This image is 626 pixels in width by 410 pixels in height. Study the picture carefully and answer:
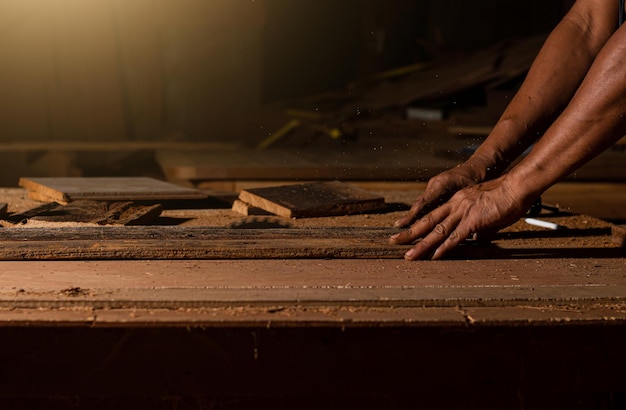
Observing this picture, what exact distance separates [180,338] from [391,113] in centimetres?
463

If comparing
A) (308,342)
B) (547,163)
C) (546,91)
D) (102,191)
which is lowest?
(308,342)

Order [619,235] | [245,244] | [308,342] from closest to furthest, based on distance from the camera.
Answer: [308,342], [245,244], [619,235]

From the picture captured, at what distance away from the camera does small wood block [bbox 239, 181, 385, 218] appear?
2523 millimetres

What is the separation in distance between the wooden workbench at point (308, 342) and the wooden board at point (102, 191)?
2.89 feet

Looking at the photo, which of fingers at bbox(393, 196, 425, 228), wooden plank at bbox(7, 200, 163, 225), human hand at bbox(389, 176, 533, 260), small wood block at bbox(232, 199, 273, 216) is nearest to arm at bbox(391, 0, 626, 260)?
human hand at bbox(389, 176, 533, 260)

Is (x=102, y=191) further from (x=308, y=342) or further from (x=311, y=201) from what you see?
(x=308, y=342)

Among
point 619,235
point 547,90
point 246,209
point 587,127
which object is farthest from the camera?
point 246,209

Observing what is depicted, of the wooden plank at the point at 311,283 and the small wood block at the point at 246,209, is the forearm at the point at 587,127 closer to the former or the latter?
the wooden plank at the point at 311,283

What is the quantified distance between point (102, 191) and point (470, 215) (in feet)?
4.28

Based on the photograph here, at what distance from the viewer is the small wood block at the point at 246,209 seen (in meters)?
2.59

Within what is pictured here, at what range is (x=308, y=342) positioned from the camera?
1.67 metres

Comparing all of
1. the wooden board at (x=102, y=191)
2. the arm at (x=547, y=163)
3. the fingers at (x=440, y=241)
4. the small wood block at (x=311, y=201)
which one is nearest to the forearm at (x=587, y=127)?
the arm at (x=547, y=163)

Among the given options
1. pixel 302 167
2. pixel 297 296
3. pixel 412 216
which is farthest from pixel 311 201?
pixel 302 167

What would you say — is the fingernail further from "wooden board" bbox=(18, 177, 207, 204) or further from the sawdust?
"wooden board" bbox=(18, 177, 207, 204)
